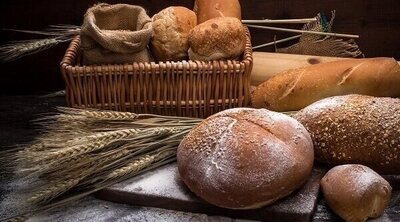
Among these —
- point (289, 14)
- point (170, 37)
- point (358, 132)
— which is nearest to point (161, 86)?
point (170, 37)

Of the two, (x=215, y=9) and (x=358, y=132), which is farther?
(x=215, y=9)

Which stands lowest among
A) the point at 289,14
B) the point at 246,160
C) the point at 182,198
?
the point at 182,198

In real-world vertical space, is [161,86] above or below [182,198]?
above

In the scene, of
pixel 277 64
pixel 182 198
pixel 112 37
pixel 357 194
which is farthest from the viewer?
pixel 277 64

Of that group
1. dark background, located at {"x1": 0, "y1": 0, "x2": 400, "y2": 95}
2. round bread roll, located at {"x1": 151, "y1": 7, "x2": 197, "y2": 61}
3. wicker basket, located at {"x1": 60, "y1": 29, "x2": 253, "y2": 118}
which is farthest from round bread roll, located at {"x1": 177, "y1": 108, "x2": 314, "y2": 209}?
dark background, located at {"x1": 0, "y1": 0, "x2": 400, "y2": 95}

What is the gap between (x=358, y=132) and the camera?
1.26 metres

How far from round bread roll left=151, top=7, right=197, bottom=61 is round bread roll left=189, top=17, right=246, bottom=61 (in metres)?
0.04

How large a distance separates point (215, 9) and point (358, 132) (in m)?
0.67

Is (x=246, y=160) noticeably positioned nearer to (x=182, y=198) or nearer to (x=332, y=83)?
(x=182, y=198)

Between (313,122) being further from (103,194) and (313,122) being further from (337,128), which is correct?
(103,194)

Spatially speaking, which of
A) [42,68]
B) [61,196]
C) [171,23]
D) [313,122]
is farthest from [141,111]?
[42,68]

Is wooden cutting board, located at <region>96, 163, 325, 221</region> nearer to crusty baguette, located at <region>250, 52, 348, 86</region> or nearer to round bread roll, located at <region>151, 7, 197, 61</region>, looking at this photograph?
round bread roll, located at <region>151, 7, 197, 61</region>

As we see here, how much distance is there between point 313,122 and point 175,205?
423 mm

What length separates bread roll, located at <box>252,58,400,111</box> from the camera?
151 centimetres
